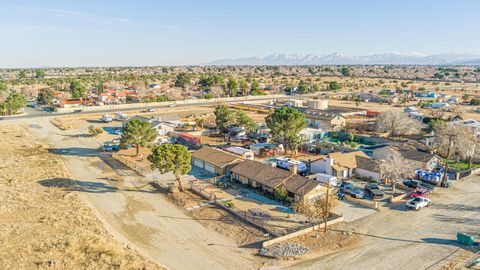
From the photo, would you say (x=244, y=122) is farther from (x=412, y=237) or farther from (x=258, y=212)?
(x=412, y=237)

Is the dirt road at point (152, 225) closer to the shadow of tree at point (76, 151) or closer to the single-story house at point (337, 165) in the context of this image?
the shadow of tree at point (76, 151)

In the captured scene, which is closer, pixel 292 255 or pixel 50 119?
pixel 292 255

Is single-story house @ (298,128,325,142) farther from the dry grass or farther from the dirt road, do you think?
the dry grass

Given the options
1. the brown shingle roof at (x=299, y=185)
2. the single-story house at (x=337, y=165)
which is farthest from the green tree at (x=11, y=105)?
the brown shingle roof at (x=299, y=185)

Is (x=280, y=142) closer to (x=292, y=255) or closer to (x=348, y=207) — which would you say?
(x=348, y=207)

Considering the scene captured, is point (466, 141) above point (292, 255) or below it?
above

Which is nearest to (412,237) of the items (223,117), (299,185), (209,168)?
(299,185)

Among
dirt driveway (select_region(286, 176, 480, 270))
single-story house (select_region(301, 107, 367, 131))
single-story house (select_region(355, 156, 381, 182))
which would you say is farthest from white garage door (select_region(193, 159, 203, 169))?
single-story house (select_region(301, 107, 367, 131))

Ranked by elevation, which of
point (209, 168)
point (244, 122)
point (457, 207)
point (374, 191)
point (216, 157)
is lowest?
point (457, 207)

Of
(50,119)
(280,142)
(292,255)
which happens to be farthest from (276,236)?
(50,119)
